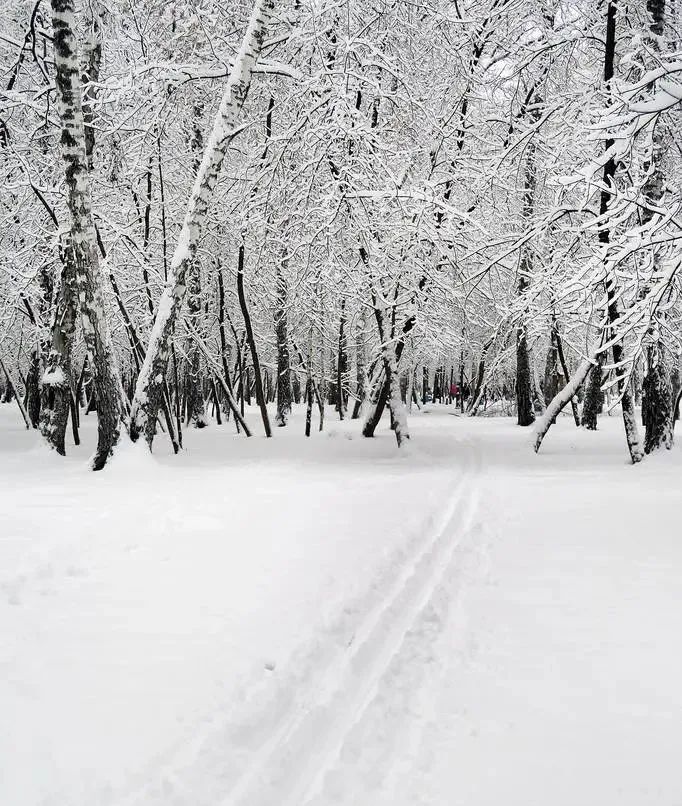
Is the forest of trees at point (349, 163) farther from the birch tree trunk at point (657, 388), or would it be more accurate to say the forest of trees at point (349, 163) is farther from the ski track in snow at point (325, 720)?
the ski track in snow at point (325, 720)

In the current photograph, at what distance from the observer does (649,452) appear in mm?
11188

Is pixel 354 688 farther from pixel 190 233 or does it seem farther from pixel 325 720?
pixel 190 233

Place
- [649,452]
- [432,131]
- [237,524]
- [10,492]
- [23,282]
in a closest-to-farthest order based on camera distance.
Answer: [237,524] < [10,492] < [649,452] < [23,282] < [432,131]

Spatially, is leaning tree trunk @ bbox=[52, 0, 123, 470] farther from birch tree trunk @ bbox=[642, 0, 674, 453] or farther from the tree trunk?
birch tree trunk @ bbox=[642, 0, 674, 453]

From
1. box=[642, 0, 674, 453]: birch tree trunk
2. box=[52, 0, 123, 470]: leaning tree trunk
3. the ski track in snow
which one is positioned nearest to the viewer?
the ski track in snow

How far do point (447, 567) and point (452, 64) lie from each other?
11.1 meters

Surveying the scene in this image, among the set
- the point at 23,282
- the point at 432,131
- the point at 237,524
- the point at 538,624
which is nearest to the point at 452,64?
the point at 432,131

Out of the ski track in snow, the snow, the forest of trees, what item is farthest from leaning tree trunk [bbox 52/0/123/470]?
the ski track in snow

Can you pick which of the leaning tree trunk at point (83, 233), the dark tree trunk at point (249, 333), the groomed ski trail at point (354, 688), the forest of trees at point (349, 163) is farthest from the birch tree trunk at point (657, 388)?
the leaning tree trunk at point (83, 233)

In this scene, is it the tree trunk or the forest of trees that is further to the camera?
the tree trunk

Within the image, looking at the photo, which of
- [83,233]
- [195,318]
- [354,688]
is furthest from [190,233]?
[195,318]

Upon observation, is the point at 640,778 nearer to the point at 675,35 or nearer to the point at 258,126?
the point at 675,35

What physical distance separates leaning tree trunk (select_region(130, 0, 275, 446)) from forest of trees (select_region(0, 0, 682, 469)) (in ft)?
0.11

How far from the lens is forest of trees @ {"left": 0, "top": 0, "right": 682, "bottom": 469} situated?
857 cm
